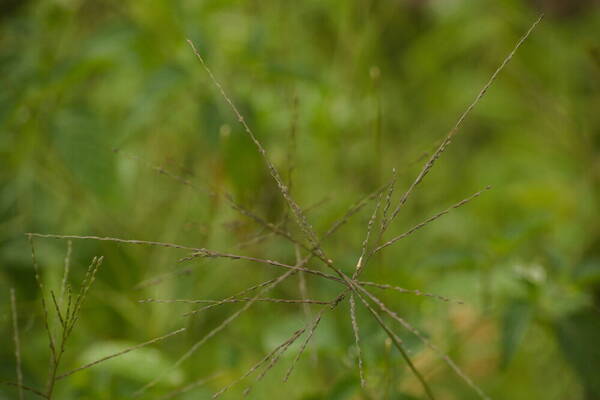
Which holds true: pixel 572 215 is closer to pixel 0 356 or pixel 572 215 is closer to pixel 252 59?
pixel 252 59

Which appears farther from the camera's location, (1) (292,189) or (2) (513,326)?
(1) (292,189)

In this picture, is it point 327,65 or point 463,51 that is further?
point 463,51

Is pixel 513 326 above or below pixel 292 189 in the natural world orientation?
below

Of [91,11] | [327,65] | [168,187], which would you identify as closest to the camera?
[168,187]

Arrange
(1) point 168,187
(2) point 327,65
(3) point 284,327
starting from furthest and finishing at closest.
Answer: (2) point 327,65 → (1) point 168,187 → (3) point 284,327

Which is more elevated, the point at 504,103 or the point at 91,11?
the point at 91,11

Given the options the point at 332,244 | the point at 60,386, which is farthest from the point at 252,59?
the point at 60,386

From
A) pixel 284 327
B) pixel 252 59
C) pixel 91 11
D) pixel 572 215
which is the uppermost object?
pixel 91 11
